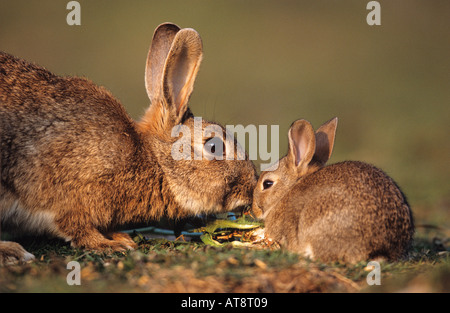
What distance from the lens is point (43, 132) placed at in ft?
16.8

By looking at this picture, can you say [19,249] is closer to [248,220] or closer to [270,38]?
[248,220]

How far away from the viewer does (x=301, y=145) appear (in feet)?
19.7

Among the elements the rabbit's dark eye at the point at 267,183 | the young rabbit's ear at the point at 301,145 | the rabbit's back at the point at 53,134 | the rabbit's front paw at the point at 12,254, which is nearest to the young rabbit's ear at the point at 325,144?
the young rabbit's ear at the point at 301,145

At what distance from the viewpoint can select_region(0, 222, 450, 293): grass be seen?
3855mm

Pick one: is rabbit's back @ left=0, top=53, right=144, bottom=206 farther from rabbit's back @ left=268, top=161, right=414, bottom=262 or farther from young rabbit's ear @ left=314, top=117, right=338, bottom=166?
young rabbit's ear @ left=314, top=117, right=338, bottom=166

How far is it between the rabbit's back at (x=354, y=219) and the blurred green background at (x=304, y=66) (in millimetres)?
2711

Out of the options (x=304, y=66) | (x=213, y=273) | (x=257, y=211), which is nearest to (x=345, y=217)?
(x=213, y=273)

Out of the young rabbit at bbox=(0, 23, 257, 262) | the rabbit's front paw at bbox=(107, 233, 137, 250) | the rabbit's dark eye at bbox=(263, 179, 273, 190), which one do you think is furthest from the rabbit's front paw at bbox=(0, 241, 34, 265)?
the rabbit's dark eye at bbox=(263, 179, 273, 190)

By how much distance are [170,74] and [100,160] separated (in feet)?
3.63

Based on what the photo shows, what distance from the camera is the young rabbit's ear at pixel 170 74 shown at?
555 centimetres

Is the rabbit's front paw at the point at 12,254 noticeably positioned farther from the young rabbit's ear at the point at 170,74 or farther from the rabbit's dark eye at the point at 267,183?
the rabbit's dark eye at the point at 267,183

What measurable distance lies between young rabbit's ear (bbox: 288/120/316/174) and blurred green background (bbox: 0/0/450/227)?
2331 mm

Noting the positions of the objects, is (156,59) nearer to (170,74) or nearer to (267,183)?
(170,74)

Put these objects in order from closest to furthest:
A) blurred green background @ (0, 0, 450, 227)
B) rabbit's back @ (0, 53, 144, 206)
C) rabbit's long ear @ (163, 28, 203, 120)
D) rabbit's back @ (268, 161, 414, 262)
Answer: rabbit's back @ (268, 161, 414, 262) → rabbit's back @ (0, 53, 144, 206) → rabbit's long ear @ (163, 28, 203, 120) → blurred green background @ (0, 0, 450, 227)
